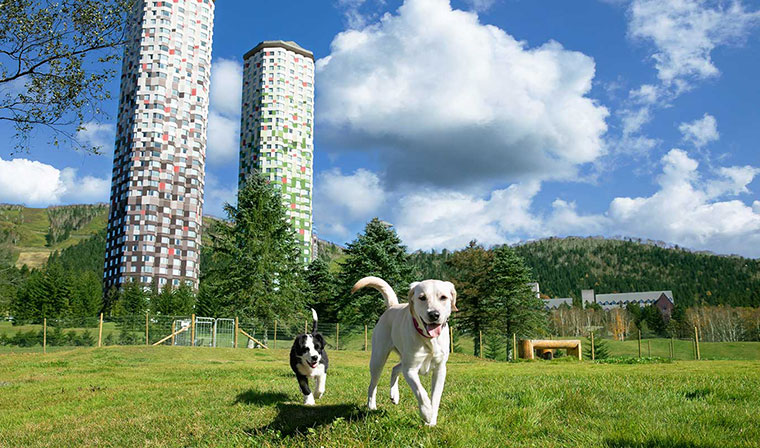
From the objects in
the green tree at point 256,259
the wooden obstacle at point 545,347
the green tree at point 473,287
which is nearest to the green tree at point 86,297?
the green tree at point 256,259

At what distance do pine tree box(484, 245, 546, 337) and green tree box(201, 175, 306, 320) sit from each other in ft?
57.0

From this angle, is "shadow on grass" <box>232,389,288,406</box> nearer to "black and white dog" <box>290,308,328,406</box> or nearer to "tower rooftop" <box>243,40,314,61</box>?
"black and white dog" <box>290,308,328,406</box>

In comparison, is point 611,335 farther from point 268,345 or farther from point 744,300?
point 268,345

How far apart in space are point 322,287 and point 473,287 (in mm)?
19024

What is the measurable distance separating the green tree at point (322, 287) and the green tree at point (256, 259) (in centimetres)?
1440

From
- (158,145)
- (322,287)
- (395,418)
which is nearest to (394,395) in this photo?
(395,418)

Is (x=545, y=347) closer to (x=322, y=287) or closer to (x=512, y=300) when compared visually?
(x=512, y=300)

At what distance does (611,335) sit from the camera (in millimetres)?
126750

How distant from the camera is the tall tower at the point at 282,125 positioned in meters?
90.6

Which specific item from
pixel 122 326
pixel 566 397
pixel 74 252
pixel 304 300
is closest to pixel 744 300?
pixel 304 300

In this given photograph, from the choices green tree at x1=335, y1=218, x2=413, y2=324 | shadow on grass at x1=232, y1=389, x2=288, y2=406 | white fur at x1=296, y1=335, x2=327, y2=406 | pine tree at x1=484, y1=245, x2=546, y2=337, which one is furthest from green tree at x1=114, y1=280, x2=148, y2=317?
white fur at x1=296, y1=335, x2=327, y2=406

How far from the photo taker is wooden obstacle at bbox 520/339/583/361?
2786cm

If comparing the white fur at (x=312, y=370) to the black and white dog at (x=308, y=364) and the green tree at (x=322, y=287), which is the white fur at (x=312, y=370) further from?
the green tree at (x=322, y=287)

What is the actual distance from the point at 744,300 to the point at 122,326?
154 meters
